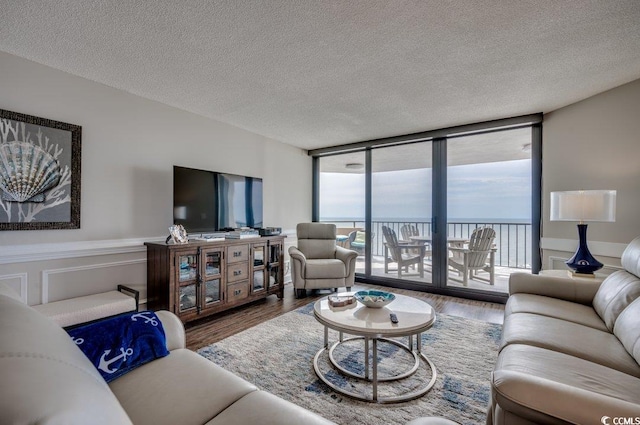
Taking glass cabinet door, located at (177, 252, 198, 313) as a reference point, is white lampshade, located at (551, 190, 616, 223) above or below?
above

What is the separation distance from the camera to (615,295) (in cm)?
181

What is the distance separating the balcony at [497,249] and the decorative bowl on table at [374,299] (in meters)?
2.40

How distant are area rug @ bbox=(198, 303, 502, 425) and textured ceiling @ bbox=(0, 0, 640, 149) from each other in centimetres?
233

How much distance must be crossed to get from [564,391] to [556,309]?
136cm

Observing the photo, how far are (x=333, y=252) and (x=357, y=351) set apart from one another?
211cm

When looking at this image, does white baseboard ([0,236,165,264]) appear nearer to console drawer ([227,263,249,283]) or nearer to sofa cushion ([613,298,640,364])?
console drawer ([227,263,249,283])

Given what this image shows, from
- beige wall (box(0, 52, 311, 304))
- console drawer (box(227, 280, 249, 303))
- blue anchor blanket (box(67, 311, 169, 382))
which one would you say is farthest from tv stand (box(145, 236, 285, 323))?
blue anchor blanket (box(67, 311, 169, 382))

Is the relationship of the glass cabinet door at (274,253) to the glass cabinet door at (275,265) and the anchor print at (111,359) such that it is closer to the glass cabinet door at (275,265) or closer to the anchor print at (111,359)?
the glass cabinet door at (275,265)

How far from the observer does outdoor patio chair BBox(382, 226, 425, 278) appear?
4.42m

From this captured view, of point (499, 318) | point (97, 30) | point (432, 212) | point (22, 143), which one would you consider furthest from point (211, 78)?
point (499, 318)

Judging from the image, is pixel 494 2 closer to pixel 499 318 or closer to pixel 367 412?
pixel 367 412

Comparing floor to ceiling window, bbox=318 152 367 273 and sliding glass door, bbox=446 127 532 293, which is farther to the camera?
floor to ceiling window, bbox=318 152 367 273

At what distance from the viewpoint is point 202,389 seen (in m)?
1.15

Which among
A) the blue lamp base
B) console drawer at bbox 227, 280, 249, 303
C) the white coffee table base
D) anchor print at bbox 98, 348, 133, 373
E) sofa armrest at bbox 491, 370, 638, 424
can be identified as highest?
the blue lamp base
